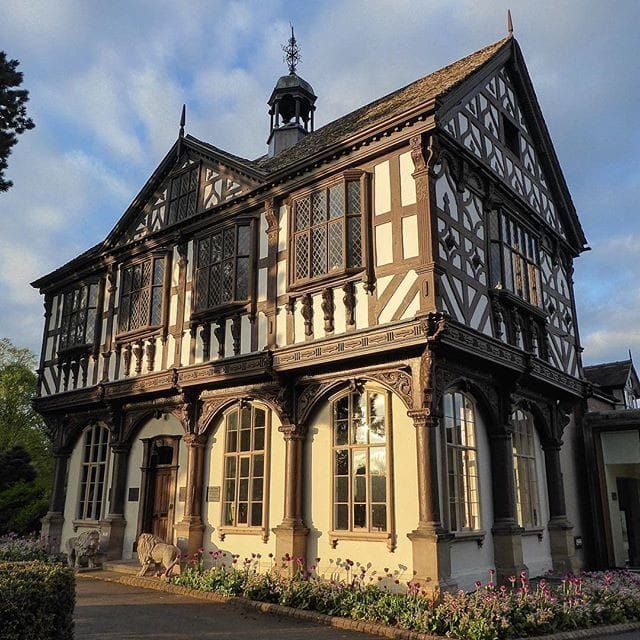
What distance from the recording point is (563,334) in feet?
50.4

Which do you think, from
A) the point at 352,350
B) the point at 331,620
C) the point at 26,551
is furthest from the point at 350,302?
the point at 26,551

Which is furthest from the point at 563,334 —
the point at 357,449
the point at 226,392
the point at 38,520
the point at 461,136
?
the point at 38,520

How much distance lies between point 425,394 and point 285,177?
215 inches

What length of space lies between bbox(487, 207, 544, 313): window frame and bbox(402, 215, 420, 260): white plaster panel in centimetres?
226

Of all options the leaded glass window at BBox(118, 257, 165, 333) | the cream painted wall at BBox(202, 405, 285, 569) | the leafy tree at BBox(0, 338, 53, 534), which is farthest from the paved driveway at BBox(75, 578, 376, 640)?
the leafy tree at BBox(0, 338, 53, 534)

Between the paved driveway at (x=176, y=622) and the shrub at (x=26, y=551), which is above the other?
the shrub at (x=26, y=551)

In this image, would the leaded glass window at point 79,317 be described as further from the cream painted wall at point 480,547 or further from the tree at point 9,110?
the cream painted wall at point 480,547

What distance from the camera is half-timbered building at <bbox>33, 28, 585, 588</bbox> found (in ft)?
35.3

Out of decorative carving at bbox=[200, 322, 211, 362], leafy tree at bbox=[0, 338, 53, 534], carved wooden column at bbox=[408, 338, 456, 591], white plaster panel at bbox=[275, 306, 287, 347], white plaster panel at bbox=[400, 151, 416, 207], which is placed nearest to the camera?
carved wooden column at bbox=[408, 338, 456, 591]

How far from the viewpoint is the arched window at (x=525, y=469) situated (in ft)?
42.9

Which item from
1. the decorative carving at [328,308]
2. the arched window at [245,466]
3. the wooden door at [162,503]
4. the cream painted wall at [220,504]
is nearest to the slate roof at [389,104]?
the decorative carving at [328,308]

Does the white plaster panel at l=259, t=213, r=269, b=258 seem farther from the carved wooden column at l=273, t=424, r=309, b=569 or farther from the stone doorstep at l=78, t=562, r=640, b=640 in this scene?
the stone doorstep at l=78, t=562, r=640, b=640

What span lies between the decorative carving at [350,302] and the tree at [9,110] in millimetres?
6406

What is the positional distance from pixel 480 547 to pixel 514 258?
5.84 meters
